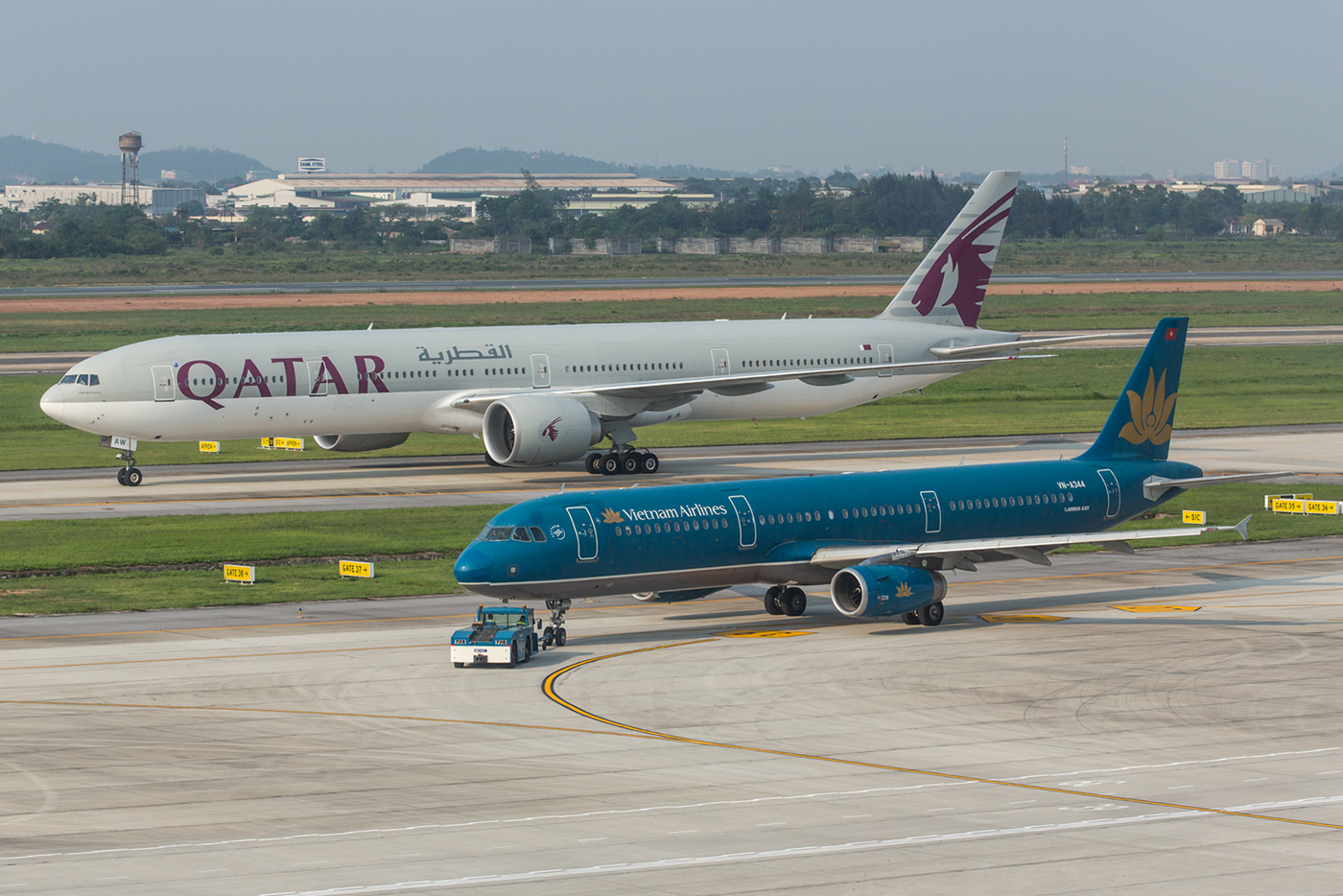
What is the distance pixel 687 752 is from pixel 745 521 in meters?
11.4

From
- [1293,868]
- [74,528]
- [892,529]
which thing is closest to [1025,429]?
[892,529]

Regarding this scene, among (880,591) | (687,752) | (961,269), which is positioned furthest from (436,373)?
(687,752)

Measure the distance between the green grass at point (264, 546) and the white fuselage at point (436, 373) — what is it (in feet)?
26.3

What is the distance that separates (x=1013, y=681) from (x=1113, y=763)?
6.51 meters

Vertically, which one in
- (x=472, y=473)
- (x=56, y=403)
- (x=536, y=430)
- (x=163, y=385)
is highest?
(x=163, y=385)

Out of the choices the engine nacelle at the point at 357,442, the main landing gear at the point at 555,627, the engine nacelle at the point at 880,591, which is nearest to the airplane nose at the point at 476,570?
the main landing gear at the point at 555,627

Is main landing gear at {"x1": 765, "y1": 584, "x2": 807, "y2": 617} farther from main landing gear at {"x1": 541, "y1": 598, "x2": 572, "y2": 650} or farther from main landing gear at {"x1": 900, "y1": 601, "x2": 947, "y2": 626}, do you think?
main landing gear at {"x1": 541, "y1": 598, "x2": 572, "y2": 650}

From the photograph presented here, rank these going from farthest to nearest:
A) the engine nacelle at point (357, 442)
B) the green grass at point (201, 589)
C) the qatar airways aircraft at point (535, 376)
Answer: the engine nacelle at point (357, 442) < the qatar airways aircraft at point (535, 376) < the green grass at point (201, 589)

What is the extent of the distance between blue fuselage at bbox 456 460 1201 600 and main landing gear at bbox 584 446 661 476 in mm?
24170

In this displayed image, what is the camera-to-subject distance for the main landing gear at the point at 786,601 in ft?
140

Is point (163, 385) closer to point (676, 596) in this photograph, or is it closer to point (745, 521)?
point (676, 596)

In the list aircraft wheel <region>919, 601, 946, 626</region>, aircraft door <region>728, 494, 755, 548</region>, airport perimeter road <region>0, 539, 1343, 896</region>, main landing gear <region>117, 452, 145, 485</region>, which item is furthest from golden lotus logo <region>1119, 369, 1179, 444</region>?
main landing gear <region>117, 452, 145, 485</region>

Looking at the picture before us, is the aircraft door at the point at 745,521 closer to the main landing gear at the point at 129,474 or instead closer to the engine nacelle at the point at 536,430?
the engine nacelle at the point at 536,430

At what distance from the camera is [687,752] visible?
98.5 feet
